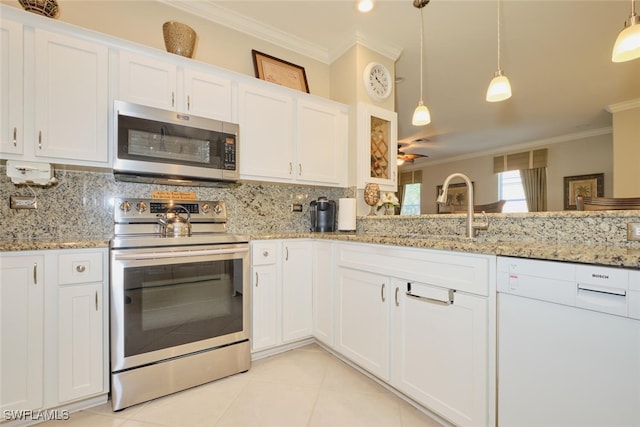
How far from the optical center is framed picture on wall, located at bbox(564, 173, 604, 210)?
5.39 metres

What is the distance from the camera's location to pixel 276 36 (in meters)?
2.57

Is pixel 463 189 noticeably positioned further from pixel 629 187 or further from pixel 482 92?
pixel 482 92

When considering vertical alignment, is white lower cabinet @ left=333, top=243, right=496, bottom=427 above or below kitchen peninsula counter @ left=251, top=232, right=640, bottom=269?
below

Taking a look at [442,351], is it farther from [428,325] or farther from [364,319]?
[364,319]

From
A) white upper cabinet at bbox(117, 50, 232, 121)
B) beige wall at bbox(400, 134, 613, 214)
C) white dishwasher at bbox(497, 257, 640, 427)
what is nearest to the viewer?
white dishwasher at bbox(497, 257, 640, 427)

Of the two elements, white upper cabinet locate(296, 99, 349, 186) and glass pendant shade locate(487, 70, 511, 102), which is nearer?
glass pendant shade locate(487, 70, 511, 102)

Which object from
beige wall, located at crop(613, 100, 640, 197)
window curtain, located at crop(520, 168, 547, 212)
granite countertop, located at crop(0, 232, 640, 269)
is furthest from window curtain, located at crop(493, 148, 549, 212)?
granite countertop, located at crop(0, 232, 640, 269)

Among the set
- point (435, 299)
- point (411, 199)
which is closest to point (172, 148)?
point (435, 299)

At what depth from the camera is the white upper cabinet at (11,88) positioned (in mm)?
1453

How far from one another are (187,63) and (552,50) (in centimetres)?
340

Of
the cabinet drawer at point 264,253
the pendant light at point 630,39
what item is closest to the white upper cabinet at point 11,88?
the cabinet drawer at point 264,253

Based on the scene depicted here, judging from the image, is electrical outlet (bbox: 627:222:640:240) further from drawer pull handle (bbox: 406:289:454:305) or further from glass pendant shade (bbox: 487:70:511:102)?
glass pendant shade (bbox: 487:70:511:102)

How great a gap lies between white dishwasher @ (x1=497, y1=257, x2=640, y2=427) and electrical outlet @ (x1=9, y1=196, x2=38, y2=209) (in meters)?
2.53

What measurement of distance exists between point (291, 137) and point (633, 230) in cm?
209
